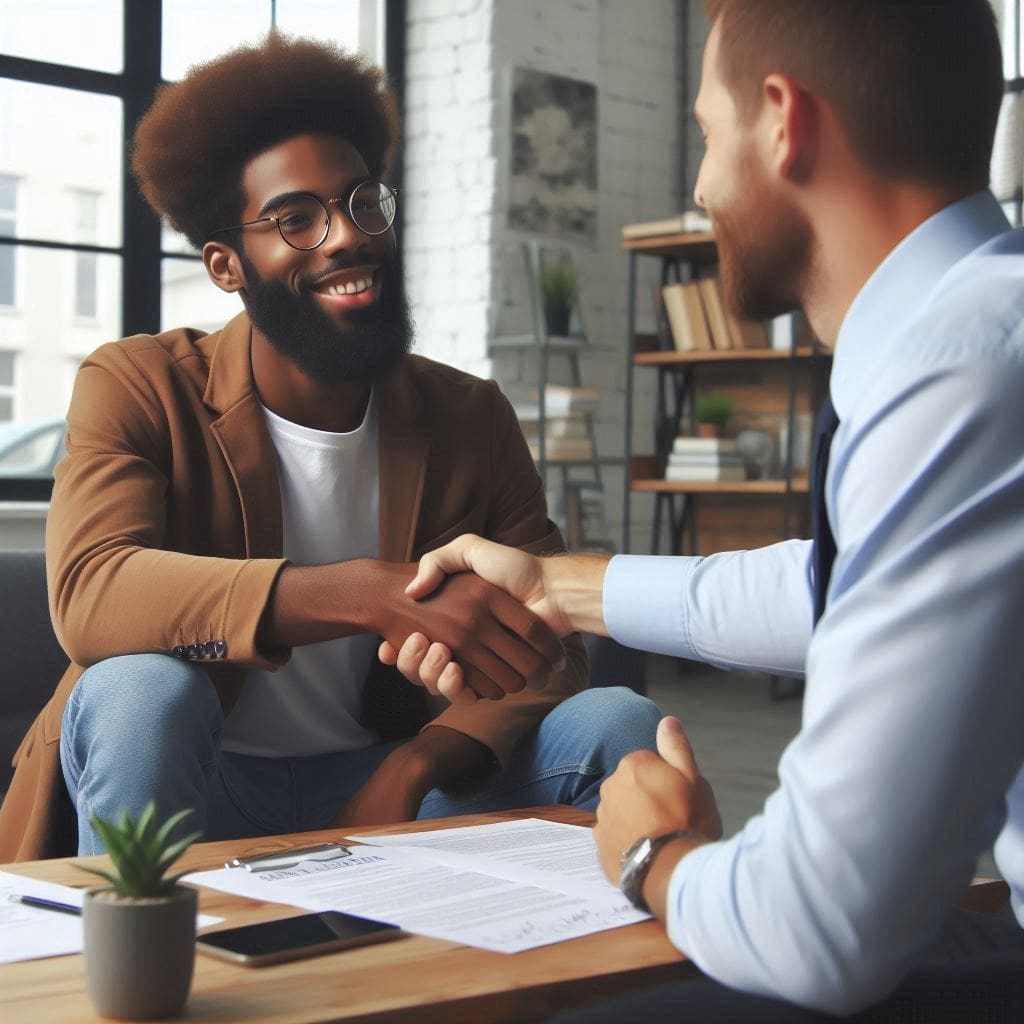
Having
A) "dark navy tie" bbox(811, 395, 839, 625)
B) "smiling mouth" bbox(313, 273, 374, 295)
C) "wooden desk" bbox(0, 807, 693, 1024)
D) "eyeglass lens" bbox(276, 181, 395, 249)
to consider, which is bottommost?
"wooden desk" bbox(0, 807, 693, 1024)

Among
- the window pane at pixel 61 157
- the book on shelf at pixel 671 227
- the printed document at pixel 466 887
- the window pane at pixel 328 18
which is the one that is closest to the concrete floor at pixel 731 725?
the book on shelf at pixel 671 227

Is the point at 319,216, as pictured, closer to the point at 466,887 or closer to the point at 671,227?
the point at 466,887

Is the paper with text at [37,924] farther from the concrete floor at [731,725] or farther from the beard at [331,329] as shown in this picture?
the concrete floor at [731,725]

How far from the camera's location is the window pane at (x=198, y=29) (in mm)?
4840

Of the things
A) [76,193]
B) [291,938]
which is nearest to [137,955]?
[291,938]

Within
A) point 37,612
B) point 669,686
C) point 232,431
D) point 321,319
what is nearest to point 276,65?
point 321,319

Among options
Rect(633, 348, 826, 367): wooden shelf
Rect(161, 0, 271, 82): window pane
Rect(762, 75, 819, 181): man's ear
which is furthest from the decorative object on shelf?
Rect(762, 75, 819, 181): man's ear

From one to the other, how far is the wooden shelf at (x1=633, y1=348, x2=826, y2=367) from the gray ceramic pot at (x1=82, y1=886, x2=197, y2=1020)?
4588mm

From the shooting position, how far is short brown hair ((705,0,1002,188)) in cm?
90

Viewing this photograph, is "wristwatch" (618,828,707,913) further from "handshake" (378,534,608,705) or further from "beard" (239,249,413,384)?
"beard" (239,249,413,384)

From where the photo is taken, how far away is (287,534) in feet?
6.33

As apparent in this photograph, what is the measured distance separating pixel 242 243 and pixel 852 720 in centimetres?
155

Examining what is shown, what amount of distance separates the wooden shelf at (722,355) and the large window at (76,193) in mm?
1735

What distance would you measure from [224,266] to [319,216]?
22 cm
